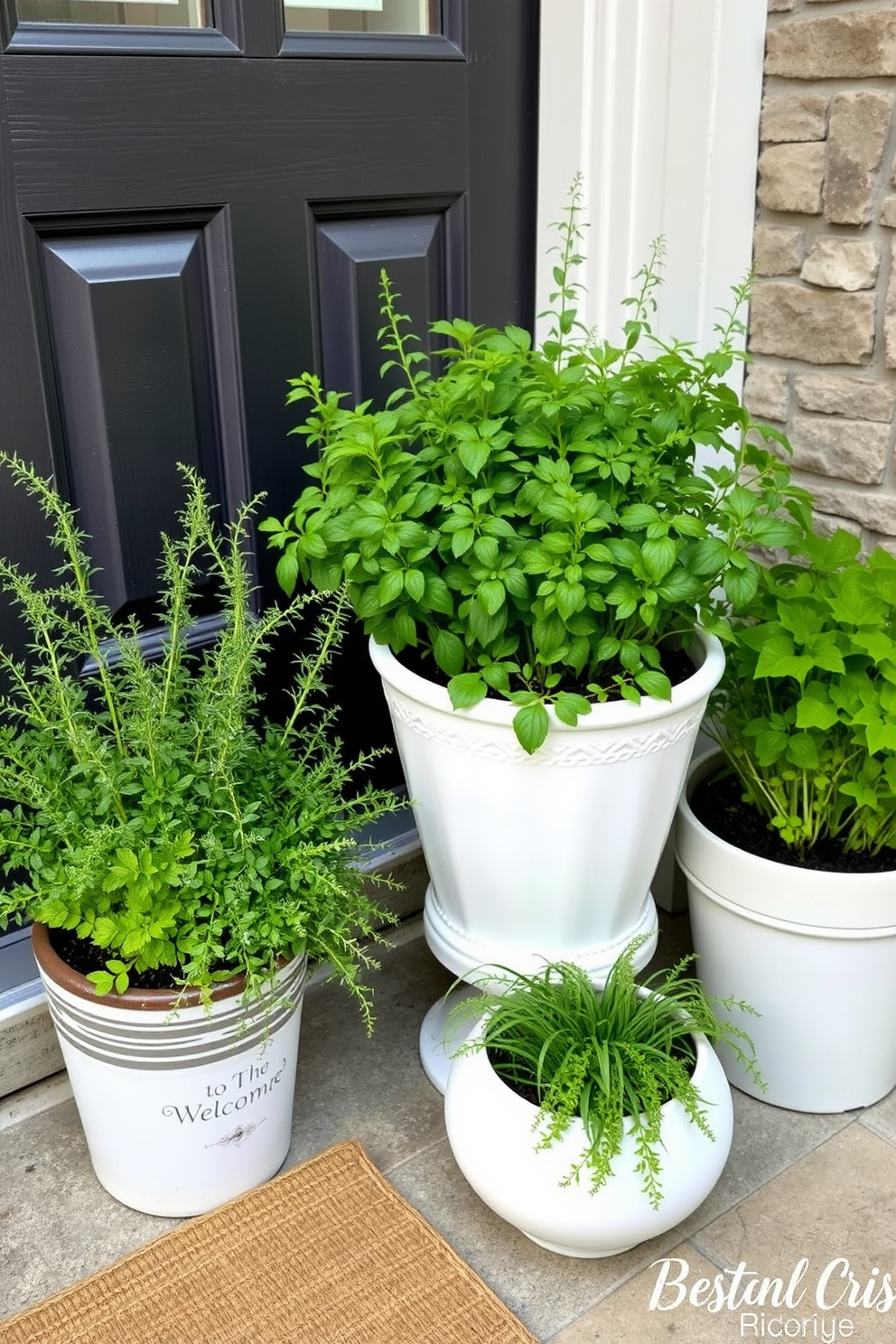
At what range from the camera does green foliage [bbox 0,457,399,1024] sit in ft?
4.25

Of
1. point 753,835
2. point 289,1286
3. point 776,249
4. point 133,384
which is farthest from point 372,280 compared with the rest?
point 289,1286

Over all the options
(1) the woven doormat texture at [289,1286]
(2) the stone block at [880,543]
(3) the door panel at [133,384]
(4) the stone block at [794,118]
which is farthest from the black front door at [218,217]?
(1) the woven doormat texture at [289,1286]

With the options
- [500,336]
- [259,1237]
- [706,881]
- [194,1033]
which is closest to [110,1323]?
[259,1237]

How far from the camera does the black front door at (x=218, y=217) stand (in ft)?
4.69

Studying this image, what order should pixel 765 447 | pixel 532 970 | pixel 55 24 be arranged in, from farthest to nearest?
pixel 765 447 < pixel 532 970 < pixel 55 24

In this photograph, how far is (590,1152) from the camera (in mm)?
1247

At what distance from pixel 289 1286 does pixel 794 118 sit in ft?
5.34

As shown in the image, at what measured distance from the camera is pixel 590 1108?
4.21 ft

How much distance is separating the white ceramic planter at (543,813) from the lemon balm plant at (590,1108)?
8 cm

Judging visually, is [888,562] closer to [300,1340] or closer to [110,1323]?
[300,1340]

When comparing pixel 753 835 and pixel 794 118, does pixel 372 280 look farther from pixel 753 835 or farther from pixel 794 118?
pixel 753 835

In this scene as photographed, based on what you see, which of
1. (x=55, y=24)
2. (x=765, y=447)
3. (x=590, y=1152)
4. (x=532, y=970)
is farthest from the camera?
(x=765, y=447)

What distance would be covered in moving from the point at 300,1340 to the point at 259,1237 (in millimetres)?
141

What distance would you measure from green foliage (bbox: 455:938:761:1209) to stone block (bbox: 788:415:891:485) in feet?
2.45
